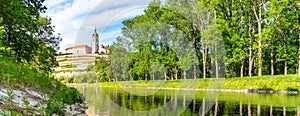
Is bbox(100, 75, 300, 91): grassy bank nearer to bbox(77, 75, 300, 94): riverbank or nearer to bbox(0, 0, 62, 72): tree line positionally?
bbox(77, 75, 300, 94): riverbank

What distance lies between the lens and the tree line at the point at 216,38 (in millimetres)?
43969

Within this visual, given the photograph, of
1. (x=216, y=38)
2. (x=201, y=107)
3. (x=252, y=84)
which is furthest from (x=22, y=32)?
(x=216, y=38)

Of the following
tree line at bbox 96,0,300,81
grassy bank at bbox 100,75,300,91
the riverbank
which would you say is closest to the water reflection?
the riverbank

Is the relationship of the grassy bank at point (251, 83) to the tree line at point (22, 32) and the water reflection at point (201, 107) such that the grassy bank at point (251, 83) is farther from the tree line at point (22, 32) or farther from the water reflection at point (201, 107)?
the tree line at point (22, 32)

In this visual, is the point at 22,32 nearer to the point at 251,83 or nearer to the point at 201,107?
the point at 201,107

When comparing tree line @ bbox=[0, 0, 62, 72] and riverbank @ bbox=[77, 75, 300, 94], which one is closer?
tree line @ bbox=[0, 0, 62, 72]

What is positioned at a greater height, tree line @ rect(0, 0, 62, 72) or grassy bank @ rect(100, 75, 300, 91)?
tree line @ rect(0, 0, 62, 72)

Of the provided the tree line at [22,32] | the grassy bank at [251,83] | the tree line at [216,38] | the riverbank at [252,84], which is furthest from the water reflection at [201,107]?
the tree line at [216,38]

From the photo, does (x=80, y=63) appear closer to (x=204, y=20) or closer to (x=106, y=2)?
(x=106, y=2)

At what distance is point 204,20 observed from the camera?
49156 millimetres

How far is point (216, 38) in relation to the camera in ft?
147

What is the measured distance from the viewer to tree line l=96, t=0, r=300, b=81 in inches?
1731

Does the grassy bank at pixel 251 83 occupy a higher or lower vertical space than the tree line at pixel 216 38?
lower

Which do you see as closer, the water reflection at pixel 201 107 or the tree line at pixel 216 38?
the water reflection at pixel 201 107
